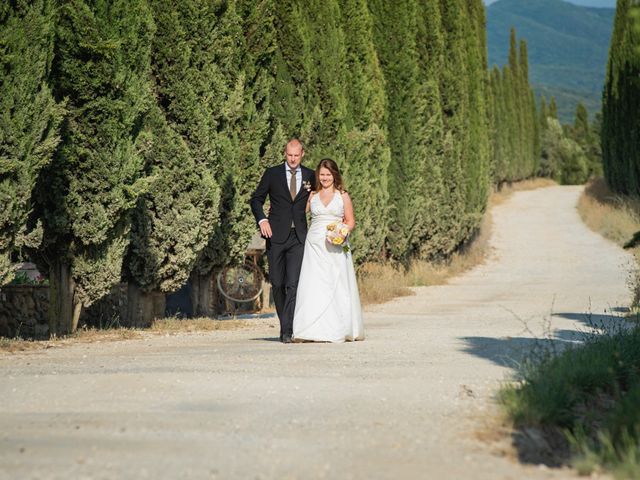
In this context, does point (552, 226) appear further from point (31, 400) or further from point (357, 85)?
point (31, 400)

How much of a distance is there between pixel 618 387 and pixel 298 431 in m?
2.57

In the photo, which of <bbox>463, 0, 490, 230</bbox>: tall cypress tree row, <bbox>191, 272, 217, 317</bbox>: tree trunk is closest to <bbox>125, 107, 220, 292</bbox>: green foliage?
<bbox>191, 272, 217, 317</bbox>: tree trunk

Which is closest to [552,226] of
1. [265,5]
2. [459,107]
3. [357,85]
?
[459,107]

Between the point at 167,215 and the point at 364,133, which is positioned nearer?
the point at 167,215

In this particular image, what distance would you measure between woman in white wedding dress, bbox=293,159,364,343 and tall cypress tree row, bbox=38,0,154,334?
6.82 feet

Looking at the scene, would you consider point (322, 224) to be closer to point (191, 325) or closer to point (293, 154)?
point (293, 154)

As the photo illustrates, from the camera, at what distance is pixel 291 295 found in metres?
11.5

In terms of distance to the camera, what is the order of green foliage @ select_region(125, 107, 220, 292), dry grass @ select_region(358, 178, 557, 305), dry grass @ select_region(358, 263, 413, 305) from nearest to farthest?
1. green foliage @ select_region(125, 107, 220, 292)
2. dry grass @ select_region(358, 263, 413, 305)
3. dry grass @ select_region(358, 178, 557, 305)

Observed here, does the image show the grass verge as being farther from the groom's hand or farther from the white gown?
the groom's hand

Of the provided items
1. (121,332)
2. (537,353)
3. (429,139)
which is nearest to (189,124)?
(121,332)

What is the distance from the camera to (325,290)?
1133 centimetres

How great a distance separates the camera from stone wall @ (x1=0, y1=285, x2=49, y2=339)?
15484mm

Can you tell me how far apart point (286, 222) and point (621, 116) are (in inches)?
1263

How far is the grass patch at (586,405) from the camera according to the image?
4.91 metres
